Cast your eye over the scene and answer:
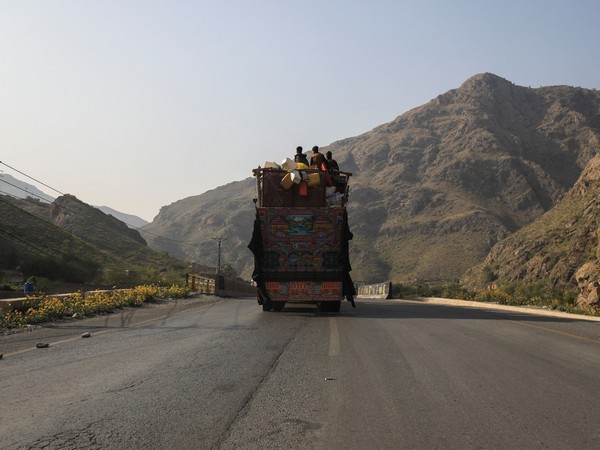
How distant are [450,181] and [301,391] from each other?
128637mm

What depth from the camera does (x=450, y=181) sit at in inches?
5074

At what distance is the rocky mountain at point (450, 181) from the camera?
100812mm

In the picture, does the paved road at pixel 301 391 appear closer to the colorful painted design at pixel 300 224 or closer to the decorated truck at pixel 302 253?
the decorated truck at pixel 302 253

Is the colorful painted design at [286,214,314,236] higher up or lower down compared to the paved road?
higher up

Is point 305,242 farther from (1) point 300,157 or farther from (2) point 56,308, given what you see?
(2) point 56,308

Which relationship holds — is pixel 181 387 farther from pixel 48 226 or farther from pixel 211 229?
pixel 211 229

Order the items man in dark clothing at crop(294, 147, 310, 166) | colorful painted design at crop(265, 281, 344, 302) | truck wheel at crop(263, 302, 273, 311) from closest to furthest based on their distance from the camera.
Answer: colorful painted design at crop(265, 281, 344, 302) → truck wheel at crop(263, 302, 273, 311) → man in dark clothing at crop(294, 147, 310, 166)

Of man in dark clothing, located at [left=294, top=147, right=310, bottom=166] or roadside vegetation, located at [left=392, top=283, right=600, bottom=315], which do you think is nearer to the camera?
man in dark clothing, located at [left=294, top=147, right=310, bottom=166]

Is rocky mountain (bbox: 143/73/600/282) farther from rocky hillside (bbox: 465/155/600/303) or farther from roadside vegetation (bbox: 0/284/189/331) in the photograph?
roadside vegetation (bbox: 0/284/189/331)

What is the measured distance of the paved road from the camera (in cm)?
433

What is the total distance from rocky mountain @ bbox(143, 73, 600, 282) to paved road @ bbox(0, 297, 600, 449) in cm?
7574

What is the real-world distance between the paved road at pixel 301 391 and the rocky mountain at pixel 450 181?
75739 mm

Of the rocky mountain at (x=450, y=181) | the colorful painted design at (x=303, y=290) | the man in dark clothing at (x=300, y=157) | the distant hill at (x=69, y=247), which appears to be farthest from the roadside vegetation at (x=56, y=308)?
the rocky mountain at (x=450, y=181)

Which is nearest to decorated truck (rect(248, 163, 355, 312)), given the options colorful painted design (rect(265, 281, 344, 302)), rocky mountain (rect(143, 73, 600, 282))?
colorful painted design (rect(265, 281, 344, 302))
